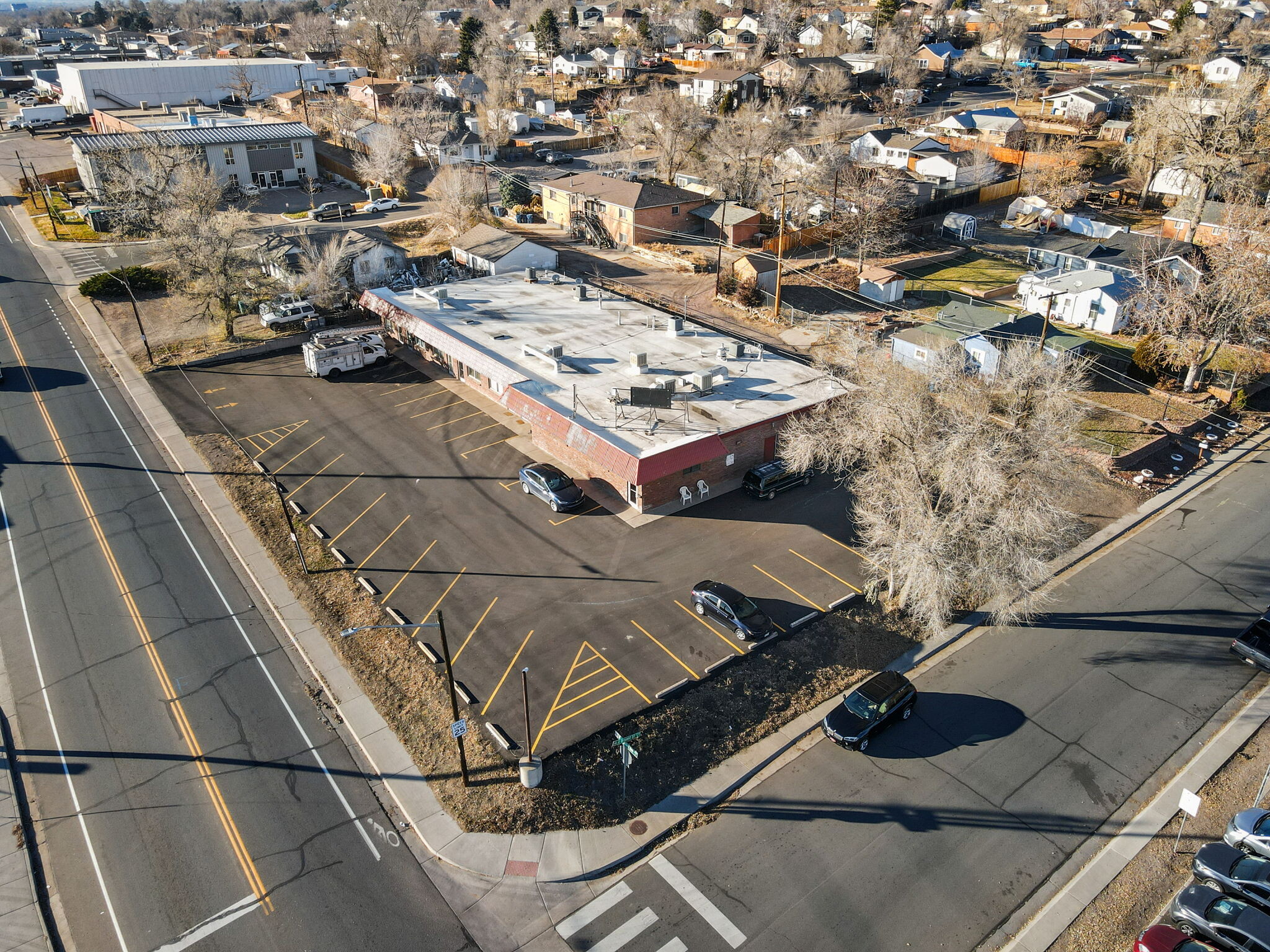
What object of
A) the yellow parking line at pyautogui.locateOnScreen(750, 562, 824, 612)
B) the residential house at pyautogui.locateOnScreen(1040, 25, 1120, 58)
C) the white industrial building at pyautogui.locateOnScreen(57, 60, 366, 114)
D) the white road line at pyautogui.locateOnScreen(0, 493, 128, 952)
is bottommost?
the white road line at pyautogui.locateOnScreen(0, 493, 128, 952)

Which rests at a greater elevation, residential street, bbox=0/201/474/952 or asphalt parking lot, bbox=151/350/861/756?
asphalt parking lot, bbox=151/350/861/756

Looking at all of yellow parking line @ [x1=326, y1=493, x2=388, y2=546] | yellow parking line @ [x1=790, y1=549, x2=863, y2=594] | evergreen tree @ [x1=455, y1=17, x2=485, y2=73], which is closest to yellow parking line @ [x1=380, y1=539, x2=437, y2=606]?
yellow parking line @ [x1=326, y1=493, x2=388, y2=546]

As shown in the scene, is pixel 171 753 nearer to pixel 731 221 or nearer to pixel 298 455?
pixel 298 455

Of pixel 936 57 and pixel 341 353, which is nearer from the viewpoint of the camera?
pixel 341 353

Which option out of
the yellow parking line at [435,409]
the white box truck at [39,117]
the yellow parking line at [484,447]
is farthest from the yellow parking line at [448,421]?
the white box truck at [39,117]

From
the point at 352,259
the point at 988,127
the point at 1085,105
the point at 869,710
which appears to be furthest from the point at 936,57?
the point at 869,710

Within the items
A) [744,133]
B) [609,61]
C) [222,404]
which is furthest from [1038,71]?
[222,404]

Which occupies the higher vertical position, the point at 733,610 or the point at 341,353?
the point at 341,353

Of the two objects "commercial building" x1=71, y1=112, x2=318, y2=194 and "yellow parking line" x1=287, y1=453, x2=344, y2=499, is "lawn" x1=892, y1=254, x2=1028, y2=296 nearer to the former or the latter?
"yellow parking line" x1=287, y1=453, x2=344, y2=499
